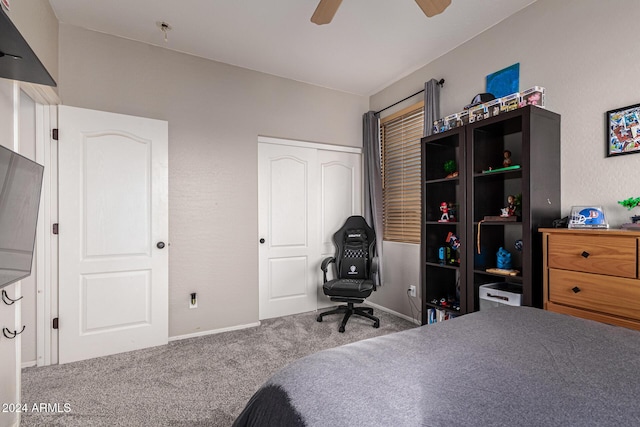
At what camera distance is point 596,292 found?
167 cm

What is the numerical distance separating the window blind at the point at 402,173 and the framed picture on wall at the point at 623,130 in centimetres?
161

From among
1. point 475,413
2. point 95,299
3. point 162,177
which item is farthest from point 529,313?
point 95,299

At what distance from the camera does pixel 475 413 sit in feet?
2.21

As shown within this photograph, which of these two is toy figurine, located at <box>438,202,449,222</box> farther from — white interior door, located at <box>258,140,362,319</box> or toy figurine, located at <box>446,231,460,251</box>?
white interior door, located at <box>258,140,362,319</box>

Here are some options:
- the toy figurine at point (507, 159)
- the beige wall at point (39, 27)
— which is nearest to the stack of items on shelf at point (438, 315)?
the toy figurine at point (507, 159)

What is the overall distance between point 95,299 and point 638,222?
3.91m

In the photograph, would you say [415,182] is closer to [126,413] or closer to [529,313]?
[529,313]

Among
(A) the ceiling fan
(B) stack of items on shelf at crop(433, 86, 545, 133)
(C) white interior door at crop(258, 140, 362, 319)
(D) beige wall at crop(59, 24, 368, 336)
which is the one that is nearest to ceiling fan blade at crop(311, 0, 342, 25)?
(A) the ceiling fan

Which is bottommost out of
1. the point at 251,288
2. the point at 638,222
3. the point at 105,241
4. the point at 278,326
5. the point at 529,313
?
the point at 278,326

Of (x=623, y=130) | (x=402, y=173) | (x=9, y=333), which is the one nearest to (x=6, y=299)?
(x=9, y=333)

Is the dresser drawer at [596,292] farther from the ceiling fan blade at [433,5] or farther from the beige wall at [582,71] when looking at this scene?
→ the ceiling fan blade at [433,5]

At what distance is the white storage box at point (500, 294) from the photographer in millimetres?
2098

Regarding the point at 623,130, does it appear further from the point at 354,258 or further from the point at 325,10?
the point at 354,258

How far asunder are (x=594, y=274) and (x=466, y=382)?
57.2 inches
